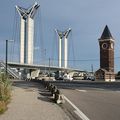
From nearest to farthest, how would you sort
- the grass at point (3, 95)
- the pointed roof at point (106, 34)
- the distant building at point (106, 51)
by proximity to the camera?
the grass at point (3, 95), the distant building at point (106, 51), the pointed roof at point (106, 34)

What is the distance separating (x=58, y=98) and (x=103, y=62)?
117m

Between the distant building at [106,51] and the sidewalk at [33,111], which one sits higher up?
the distant building at [106,51]

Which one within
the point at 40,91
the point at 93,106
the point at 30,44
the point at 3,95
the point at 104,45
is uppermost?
the point at 30,44

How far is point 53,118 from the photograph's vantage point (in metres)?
13.3

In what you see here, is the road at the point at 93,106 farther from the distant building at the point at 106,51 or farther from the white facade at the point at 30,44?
the white facade at the point at 30,44

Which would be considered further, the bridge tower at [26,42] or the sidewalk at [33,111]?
the bridge tower at [26,42]

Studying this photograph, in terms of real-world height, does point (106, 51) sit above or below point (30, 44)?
below

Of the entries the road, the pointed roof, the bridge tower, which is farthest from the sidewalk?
the pointed roof

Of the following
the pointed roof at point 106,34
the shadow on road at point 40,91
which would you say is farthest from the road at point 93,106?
the pointed roof at point 106,34

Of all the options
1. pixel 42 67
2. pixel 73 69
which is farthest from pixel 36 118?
pixel 73 69

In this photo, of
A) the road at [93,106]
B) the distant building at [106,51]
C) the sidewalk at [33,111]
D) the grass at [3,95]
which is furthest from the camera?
the distant building at [106,51]

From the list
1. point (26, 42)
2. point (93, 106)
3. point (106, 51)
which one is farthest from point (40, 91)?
point (106, 51)

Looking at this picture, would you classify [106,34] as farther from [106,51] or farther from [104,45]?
[106,51]

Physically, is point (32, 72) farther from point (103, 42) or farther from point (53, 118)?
point (53, 118)
